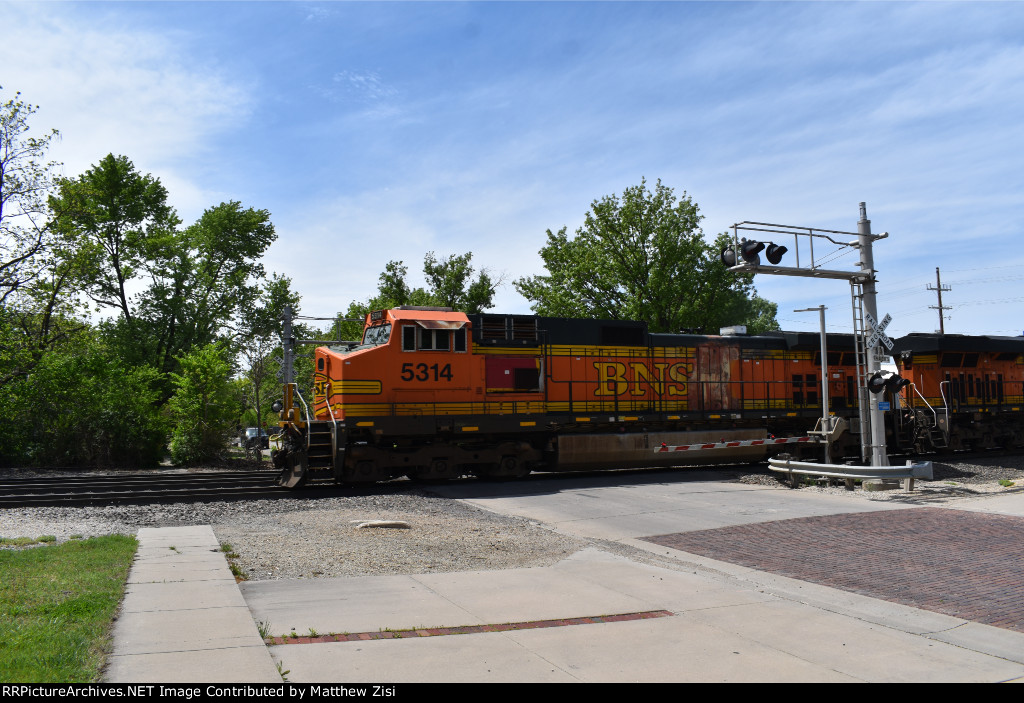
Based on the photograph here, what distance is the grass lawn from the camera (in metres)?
4.33

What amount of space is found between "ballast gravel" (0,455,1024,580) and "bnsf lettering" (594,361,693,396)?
4.60 meters

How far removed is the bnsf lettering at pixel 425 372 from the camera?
52.7ft

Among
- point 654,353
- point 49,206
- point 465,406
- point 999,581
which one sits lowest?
point 999,581

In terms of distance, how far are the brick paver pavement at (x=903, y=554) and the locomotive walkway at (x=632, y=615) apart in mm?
35

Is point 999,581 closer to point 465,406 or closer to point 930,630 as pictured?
point 930,630

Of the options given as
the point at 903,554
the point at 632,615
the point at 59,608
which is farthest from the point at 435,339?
the point at 59,608

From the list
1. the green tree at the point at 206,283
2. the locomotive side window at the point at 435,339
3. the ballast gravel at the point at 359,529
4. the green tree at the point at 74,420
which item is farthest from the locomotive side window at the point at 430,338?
the green tree at the point at 206,283

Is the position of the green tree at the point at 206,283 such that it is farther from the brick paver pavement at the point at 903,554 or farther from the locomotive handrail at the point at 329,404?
the brick paver pavement at the point at 903,554

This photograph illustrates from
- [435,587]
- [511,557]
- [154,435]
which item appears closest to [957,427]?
[511,557]

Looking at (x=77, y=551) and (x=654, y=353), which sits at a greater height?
(x=654, y=353)

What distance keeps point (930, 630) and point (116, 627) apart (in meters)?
6.20

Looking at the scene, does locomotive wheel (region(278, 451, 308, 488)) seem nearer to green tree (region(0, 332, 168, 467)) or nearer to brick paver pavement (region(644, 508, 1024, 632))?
brick paver pavement (region(644, 508, 1024, 632))

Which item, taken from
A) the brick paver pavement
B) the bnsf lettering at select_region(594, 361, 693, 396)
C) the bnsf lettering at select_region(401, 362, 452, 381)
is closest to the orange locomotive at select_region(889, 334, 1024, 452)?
the bnsf lettering at select_region(594, 361, 693, 396)

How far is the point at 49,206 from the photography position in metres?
26.3
